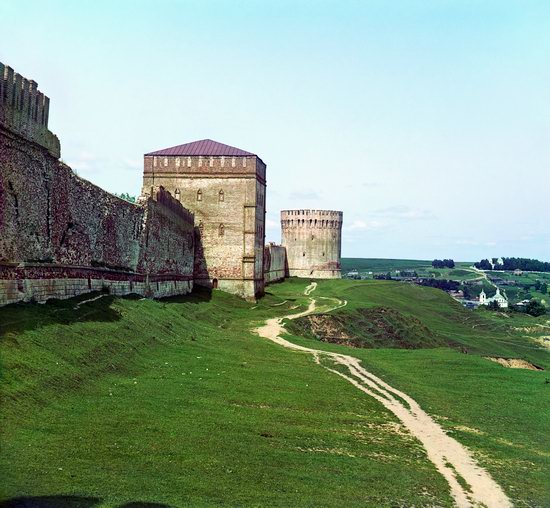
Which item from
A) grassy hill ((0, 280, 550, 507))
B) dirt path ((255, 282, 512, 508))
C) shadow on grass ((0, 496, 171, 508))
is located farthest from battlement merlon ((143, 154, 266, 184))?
shadow on grass ((0, 496, 171, 508))

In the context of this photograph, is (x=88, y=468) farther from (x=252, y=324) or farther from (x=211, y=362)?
(x=252, y=324)

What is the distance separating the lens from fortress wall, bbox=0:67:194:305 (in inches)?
777

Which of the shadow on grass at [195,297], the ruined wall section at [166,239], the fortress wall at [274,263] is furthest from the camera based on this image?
the fortress wall at [274,263]

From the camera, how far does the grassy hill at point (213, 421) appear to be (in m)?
10.8

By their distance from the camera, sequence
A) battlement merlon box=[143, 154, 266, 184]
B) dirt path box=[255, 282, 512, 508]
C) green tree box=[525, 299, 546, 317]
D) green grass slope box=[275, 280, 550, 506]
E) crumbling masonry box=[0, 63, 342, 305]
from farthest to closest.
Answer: green tree box=[525, 299, 546, 317]
battlement merlon box=[143, 154, 266, 184]
crumbling masonry box=[0, 63, 342, 305]
green grass slope box=[275, 280, 550, 506]
dirt path box=[255, 282, 512, 508]

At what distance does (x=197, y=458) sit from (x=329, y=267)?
8178cm

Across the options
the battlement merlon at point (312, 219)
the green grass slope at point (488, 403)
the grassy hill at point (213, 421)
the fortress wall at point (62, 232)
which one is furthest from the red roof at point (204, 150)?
the battlement merlon at point (312, 219)

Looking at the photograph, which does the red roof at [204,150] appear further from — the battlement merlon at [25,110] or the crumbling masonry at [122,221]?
the battlement merlon at [25,110]

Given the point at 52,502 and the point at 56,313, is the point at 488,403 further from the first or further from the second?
the point at 52,502

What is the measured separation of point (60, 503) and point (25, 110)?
14.5 meters

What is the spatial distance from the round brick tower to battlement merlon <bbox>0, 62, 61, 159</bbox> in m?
70.5

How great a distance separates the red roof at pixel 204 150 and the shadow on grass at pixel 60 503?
41.4 m

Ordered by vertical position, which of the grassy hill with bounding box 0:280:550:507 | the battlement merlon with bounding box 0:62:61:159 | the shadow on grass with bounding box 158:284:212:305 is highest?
the battlement merlon with bounding box 0:62:61:159

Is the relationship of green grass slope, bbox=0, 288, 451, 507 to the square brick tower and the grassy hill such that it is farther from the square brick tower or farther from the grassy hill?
the square brick tower
